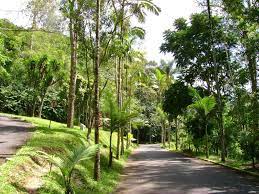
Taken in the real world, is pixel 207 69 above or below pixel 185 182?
above

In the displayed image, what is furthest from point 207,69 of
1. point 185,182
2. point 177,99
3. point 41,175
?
point 41,175

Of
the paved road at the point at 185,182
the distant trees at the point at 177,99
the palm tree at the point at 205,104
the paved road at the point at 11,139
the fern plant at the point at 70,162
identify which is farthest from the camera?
the distant trees at the point at 177,99

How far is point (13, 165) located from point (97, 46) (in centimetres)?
567

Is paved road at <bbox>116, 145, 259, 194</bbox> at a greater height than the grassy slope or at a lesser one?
lesser

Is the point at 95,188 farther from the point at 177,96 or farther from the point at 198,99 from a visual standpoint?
the point at 177,96

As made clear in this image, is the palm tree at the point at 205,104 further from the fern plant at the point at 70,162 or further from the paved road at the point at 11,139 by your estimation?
the fern plant at the point at 70,162

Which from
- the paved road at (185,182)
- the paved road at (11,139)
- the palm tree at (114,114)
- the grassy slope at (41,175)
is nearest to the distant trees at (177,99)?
the palm tree at (114,114)

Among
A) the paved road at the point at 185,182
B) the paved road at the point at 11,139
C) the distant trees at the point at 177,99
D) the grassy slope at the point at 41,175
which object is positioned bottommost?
the paved road at the point at 185,182

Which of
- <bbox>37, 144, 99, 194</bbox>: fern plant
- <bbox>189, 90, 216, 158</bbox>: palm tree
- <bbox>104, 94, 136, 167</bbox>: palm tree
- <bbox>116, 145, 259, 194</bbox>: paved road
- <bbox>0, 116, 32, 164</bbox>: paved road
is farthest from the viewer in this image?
<bbox>189, 90, 216, 158</bbox>: palm tree

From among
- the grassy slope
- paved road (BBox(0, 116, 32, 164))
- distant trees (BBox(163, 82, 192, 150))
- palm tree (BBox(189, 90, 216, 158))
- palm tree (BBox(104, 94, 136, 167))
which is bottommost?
the grassy slope

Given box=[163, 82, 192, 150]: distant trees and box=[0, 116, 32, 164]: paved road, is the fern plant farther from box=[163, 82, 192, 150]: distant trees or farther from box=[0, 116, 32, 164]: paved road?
box=[163, 82, 192, 150]: distant trees

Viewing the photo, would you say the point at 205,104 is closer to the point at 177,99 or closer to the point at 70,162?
the point at 177,99

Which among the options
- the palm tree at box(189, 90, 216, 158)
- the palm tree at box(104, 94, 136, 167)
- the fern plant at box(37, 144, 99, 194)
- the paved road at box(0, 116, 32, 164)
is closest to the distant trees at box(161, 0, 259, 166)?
the palm tree at box(189, 90, 216, 158)

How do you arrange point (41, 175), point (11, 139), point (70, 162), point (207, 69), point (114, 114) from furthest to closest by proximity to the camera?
point (207, 69) → point (114, 114) → point (11, 139) → point (41, 175) → point (70, 162)
